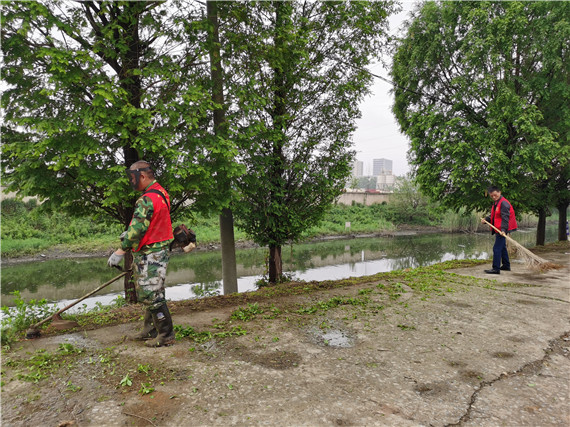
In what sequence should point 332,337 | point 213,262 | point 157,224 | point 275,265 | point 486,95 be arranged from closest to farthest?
point 157,224
point 332,337
point 275,265
point 486,95
point 213,262

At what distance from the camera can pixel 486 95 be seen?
9.77 metres

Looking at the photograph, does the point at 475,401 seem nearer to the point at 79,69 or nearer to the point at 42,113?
the point at 79,69

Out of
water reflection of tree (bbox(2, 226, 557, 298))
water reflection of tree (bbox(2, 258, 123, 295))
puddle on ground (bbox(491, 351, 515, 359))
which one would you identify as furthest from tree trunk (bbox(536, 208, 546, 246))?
water reflection of tree (bbox(2, 258, 123, 295))

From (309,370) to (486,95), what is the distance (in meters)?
9.94

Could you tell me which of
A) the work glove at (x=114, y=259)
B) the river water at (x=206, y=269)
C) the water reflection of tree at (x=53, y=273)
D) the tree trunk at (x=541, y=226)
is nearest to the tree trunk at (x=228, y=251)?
the river water at (x=206, y=269)

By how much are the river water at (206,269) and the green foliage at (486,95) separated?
2806 millimetres

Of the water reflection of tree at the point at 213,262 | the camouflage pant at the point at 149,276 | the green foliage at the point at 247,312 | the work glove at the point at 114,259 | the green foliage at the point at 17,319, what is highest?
the work glove at the point at 114,259

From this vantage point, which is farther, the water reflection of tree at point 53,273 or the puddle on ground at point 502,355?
the water reflection of tree at point 53,273

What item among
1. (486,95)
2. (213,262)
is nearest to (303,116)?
(486,95)

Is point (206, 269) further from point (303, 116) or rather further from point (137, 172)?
point (137, 172)

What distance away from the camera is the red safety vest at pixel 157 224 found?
362 cm

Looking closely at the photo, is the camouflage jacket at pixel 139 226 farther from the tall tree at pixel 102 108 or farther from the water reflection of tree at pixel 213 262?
the water reflection of tree at pixel 213 262

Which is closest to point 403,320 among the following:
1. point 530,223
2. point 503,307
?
point 503,307

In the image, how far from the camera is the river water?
11258 millimetres
